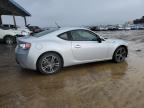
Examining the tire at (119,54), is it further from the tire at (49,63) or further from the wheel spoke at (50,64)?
the wheel spoke at (50,64)

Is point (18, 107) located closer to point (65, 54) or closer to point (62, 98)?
point (62, 98)

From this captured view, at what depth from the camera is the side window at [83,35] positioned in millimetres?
7109

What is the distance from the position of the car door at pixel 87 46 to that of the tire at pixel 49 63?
24.6 inches

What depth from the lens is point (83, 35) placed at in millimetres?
7332

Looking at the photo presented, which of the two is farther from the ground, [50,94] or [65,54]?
[65,54]

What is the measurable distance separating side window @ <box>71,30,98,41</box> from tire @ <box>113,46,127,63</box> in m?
1.11

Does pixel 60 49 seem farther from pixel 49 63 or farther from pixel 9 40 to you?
pixel 9 40

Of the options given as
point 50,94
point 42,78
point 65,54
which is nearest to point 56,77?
point 42,78

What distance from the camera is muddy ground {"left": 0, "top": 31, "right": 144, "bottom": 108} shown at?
13.9ft

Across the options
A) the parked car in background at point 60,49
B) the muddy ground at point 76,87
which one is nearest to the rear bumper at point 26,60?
the parked car in background at point 60,49

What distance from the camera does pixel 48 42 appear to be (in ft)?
21.4

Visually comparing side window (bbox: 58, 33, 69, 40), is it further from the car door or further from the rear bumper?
the rear bumper

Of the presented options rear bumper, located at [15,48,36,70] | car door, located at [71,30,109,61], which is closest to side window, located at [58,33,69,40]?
car door, located at [71,30,109,61]

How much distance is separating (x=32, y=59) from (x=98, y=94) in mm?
2471
